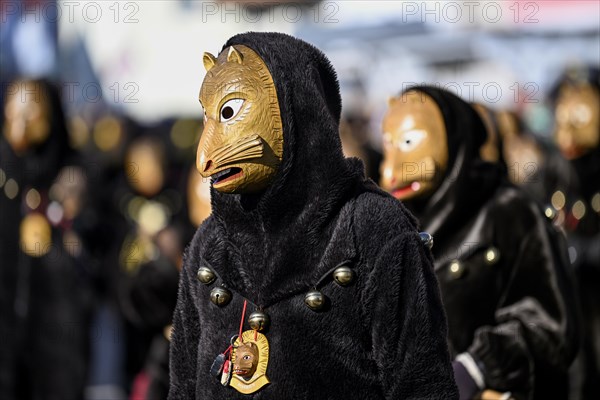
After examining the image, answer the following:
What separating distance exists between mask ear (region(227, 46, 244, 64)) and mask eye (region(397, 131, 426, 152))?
152cm

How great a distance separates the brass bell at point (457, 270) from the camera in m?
4.79

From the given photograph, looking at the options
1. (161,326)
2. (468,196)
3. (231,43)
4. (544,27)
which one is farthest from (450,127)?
(544,27)

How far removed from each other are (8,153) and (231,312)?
4.88 metres

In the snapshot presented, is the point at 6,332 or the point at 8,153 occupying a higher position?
the point at 8,153

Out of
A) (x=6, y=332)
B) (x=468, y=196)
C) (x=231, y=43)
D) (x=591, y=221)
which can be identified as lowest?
(x=6, y=332)

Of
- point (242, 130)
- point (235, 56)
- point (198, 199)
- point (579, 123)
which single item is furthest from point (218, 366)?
point (579, 123)

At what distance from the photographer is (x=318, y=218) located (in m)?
3.31

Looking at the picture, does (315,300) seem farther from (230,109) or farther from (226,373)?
(230,109)

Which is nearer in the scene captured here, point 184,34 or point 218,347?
point 218,347

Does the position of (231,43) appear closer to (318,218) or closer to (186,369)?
(318,218)

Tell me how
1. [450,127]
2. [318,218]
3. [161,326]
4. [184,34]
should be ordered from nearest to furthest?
[318,218]
[450,127]
[161,326]
[184,34]

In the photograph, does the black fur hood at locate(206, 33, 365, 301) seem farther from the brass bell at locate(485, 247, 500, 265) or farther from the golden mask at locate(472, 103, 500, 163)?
the golden mask at locate(472, 103, 500, 163)

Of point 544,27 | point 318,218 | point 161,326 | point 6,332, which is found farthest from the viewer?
point 544,27

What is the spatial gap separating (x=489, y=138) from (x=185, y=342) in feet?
8.36
